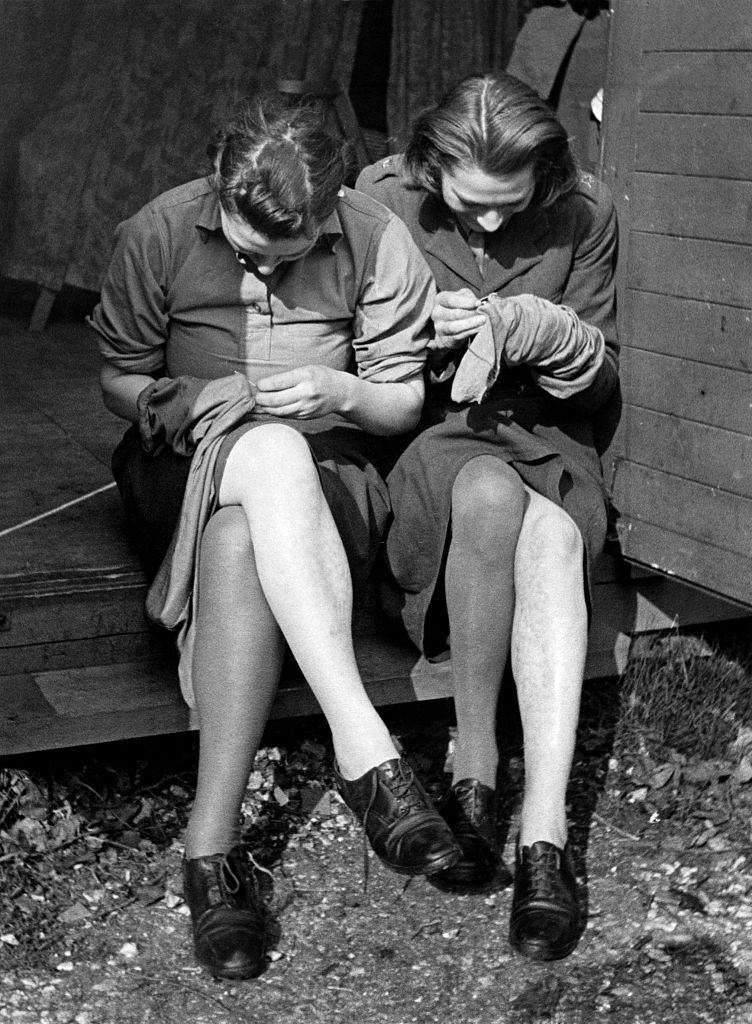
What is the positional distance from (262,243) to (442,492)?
587mm

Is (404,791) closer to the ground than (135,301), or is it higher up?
closer to the ground

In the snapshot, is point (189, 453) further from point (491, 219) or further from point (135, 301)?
point (491, 219)

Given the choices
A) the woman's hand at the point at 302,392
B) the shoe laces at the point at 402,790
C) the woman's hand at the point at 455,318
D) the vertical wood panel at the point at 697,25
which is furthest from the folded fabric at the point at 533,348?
the shoe laces at the point at 402,790

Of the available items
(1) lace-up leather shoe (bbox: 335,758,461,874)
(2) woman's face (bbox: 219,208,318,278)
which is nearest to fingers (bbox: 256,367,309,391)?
(2) woman's face (bbox: 219,208,318,278)

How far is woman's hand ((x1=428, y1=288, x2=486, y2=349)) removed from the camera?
8.70ft

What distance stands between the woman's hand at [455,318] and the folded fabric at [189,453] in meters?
0.39

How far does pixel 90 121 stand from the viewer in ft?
17.5

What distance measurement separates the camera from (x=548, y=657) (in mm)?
2637

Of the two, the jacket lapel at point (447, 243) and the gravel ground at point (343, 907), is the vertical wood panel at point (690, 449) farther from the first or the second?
the gravel ground at point (343, 907)

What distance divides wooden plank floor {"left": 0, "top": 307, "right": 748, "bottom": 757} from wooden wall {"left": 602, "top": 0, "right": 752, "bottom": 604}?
1.09ft

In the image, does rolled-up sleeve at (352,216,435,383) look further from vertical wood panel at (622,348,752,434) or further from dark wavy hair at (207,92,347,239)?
vertical wood panel at (622,348,752,434)

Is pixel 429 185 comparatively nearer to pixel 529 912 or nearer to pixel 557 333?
pixel 557 333

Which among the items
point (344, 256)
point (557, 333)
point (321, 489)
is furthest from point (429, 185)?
point (321, 489)

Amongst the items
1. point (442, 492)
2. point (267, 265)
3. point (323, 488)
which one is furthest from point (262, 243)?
point (442, 492)
